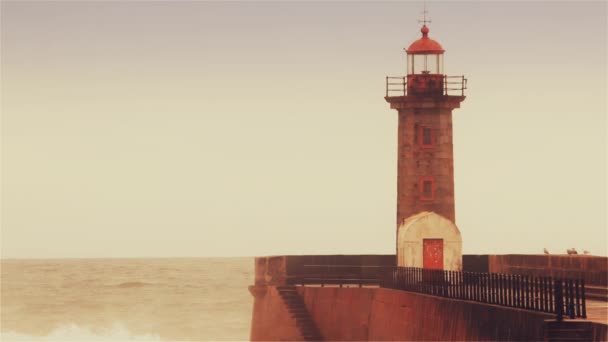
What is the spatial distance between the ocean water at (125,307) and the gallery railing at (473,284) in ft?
89.9

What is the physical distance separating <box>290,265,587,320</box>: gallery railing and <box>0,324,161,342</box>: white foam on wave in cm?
2829

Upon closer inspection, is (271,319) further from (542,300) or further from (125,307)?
(125,307)

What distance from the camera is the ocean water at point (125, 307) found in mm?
68188

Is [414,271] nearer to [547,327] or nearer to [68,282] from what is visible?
[547,327]

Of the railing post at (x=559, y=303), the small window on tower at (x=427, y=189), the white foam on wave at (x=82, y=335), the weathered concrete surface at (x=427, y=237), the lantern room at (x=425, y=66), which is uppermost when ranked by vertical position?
the lantern room at (x=425, y=66)

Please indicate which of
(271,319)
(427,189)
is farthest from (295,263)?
(427,189)

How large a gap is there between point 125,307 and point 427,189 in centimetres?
5177

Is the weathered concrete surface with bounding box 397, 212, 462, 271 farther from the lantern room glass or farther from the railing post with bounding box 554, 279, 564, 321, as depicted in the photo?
the railing post with bounding box 554, 279, 564, 321

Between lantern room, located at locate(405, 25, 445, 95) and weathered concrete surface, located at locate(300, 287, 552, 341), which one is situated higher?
lantern room, located at locate(405, 25, 445, 95)

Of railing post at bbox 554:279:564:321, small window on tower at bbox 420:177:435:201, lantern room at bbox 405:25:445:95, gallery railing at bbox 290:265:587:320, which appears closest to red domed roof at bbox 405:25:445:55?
lantern room at bbox 405:25:445:95

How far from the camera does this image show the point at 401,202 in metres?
37.9

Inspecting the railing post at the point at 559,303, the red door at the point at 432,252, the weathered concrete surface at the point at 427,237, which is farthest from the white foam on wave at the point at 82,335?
the railing post at the point at 559,303

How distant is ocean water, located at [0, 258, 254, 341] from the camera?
6819 cm

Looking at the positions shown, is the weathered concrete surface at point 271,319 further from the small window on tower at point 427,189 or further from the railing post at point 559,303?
the railing post at point 559,303
